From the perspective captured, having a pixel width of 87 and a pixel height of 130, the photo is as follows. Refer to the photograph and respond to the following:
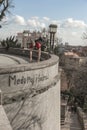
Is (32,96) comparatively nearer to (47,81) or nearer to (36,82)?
(36,82)

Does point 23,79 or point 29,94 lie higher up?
point 23,79

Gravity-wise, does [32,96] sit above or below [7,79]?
below

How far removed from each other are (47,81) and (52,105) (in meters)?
1.20

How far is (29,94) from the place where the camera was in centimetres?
862

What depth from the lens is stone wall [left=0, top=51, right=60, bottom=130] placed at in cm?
799

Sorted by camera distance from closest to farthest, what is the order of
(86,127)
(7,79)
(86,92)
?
(7,79) → (86,127) → (86,92)

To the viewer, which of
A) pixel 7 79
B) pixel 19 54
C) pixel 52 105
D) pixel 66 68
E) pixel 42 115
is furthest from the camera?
pixel 66 68

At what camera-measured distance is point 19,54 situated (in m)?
16.5

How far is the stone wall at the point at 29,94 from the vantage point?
7.99m

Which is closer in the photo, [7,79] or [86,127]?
[7,79]

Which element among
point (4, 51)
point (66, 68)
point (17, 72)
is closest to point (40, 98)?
point (17, 72)

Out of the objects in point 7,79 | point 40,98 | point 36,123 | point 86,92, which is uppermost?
point 7,79

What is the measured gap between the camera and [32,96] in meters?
8.82

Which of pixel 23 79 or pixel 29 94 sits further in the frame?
pixel 29 94
